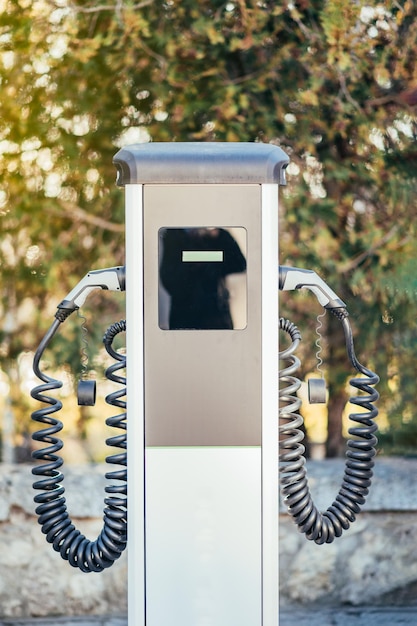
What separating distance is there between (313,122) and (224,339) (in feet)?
7.89

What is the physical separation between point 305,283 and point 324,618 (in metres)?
2.04

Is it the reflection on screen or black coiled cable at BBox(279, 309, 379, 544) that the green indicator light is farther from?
black coiled cable at BBox(279, 309, 379, 544)

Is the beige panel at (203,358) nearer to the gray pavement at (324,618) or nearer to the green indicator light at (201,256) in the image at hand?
the green indicator light at (201,256)

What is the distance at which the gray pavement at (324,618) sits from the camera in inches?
163

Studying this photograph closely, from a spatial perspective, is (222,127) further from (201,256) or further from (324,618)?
(324,618)

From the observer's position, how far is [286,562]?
13.9 ft

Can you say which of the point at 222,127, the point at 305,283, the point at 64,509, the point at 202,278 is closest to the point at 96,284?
the point at 202,278

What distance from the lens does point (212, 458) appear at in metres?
2.53

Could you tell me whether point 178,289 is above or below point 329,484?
above

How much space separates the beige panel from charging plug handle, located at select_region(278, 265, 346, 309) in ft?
0.82

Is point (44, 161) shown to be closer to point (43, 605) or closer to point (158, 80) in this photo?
point (158, 80)

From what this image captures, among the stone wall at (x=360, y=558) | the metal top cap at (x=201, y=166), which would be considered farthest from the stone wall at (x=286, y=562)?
the metal top cap at (x=201, y=166)

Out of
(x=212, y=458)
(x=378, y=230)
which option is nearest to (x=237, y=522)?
(x=212, y=458)

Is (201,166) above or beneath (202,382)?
above
